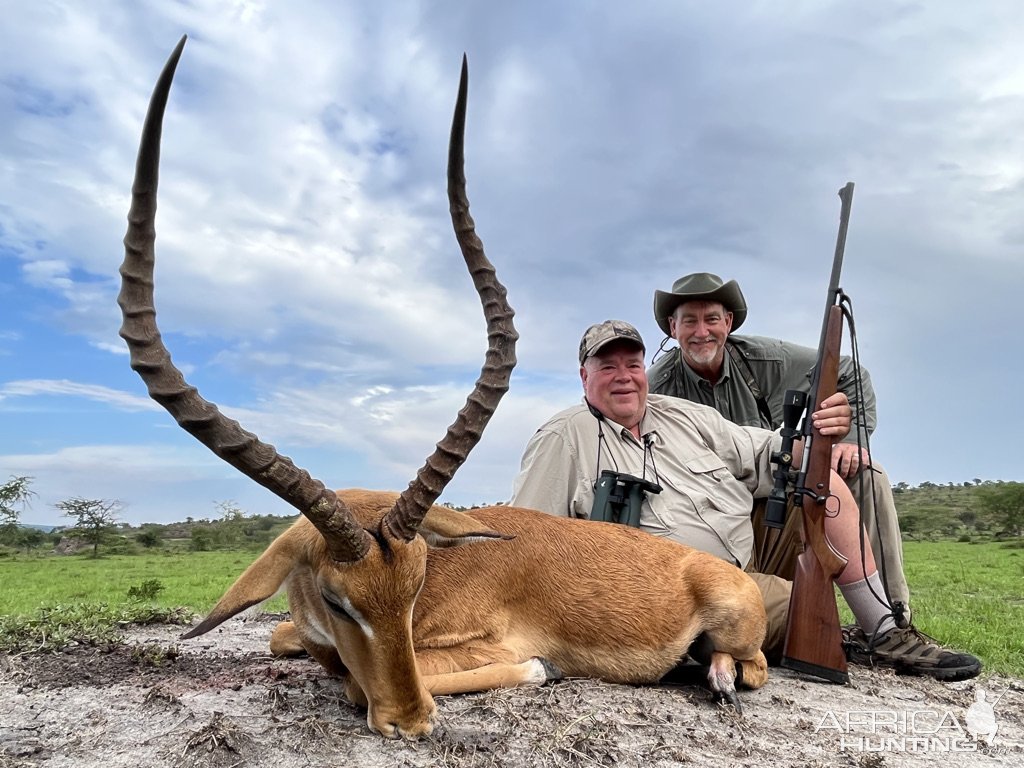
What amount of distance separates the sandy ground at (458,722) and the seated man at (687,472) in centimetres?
106

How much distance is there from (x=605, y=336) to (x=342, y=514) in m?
4.01

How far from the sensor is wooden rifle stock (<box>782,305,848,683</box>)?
5.77m

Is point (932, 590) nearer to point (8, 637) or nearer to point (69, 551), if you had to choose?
point (8, 637)

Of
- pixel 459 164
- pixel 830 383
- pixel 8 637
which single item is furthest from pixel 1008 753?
pixel 8 637

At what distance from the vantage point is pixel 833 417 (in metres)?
6.65

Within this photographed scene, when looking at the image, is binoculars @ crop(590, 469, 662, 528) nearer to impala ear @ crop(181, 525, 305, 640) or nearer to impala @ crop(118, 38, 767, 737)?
impala @ crop(118, 38, 767, 737)

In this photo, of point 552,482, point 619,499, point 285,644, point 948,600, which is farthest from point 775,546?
point 948,600

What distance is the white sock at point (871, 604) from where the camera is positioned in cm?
678

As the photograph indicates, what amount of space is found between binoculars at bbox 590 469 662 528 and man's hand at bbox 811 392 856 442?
4.90 feet

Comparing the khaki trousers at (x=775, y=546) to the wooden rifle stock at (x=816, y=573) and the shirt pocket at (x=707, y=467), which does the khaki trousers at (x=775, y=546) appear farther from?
the wooden rifle stock at (x=816, y=573)

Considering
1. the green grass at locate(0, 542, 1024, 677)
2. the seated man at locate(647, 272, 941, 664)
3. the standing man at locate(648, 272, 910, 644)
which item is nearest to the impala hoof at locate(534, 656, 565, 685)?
the seated man at locate(647, 272, 941, 664)

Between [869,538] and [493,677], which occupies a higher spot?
[869,538]

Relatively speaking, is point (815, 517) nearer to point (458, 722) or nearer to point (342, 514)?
point (458, 722)

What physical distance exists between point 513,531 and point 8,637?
159 inches
